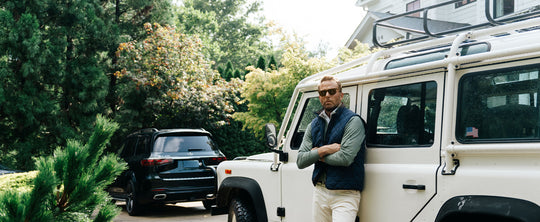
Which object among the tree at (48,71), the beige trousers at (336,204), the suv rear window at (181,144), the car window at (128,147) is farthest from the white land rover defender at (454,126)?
the tree at (48,71)

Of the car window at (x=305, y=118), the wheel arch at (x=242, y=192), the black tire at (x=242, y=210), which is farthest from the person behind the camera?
the black tire at (x=242, y=210)

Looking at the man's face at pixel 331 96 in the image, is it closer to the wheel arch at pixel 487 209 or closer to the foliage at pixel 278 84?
the wheel arch at pixel 487 209

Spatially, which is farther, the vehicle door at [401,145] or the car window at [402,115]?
the car window at [402,115]

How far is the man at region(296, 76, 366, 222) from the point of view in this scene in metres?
3.98

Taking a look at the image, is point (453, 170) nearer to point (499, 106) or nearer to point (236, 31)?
point (499, 106)

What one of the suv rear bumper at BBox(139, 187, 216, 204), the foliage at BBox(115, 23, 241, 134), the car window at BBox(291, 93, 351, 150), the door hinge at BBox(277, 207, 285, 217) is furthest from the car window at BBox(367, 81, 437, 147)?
the foliage at BBox(115, 23, 241, 134)

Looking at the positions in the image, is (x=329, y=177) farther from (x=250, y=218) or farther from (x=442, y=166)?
(x=250, y=218)

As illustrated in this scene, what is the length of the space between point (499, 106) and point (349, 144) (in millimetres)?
1059

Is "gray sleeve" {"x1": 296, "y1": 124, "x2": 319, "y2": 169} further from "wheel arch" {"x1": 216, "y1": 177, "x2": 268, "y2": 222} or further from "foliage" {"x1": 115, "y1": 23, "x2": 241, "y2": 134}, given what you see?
"foliage" {"x1": 115, "y1": 23, "x2": 241, "y2": 134}

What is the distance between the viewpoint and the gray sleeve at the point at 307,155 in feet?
13.5

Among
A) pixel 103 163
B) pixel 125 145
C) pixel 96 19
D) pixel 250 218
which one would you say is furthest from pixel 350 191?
pixel 96 19

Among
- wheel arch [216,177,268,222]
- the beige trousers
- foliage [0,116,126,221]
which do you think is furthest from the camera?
wheel arch [216,177,268,222]

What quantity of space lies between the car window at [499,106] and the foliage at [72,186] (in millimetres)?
2286

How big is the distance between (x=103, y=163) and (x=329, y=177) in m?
2.26
